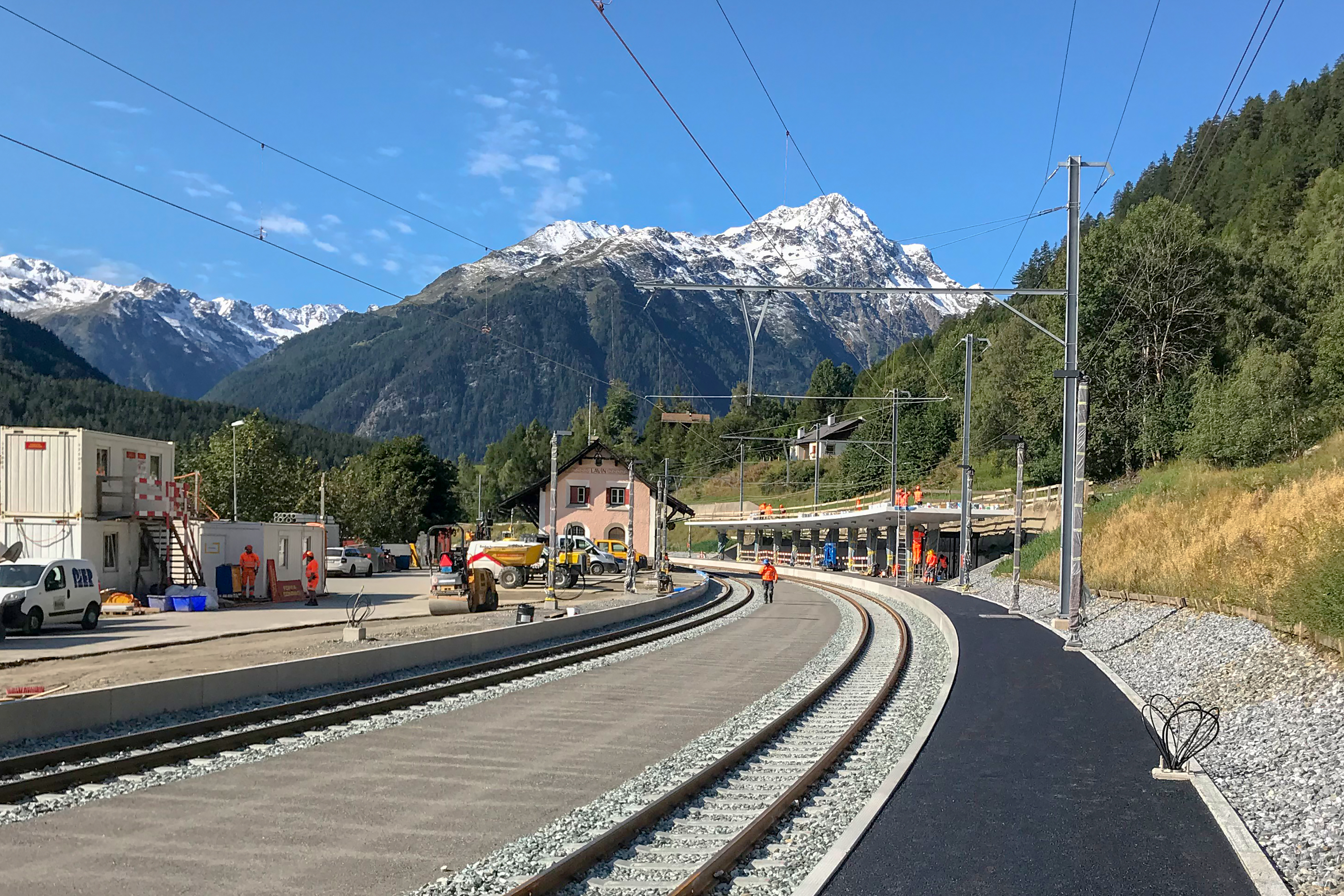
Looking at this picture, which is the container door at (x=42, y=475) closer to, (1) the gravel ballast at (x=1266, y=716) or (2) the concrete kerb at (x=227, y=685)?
(2) the concrete kerb at (x=227, y=685)

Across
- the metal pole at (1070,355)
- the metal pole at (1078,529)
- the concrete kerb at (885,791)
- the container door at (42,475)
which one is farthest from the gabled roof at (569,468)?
the metal pole at (1078,529)

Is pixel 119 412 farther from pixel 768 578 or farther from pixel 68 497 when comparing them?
pixel 768 578

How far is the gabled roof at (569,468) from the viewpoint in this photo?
245 feet

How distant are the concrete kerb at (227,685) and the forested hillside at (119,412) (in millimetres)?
134995

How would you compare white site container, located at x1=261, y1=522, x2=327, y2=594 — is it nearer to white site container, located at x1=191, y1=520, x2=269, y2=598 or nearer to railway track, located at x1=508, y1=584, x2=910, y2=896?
white site container, located at x1=191, y1=520, x2=269, y2=598

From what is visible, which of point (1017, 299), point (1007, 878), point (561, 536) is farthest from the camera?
point (1017, 299)

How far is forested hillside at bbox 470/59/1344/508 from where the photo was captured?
2004 inches

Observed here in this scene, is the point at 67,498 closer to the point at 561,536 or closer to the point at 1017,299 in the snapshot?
the point at 561,536

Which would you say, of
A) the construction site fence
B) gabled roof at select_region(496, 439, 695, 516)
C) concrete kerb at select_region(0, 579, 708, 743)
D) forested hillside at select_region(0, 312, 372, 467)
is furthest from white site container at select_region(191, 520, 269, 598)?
forested hillside at select_region(0, 312, 372, 467)

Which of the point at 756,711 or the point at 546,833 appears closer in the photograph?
the point at 546,833

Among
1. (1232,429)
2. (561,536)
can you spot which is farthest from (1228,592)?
(561,536)

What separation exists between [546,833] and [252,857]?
2.17m

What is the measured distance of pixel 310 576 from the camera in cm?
3978

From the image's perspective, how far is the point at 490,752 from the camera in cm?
1212
